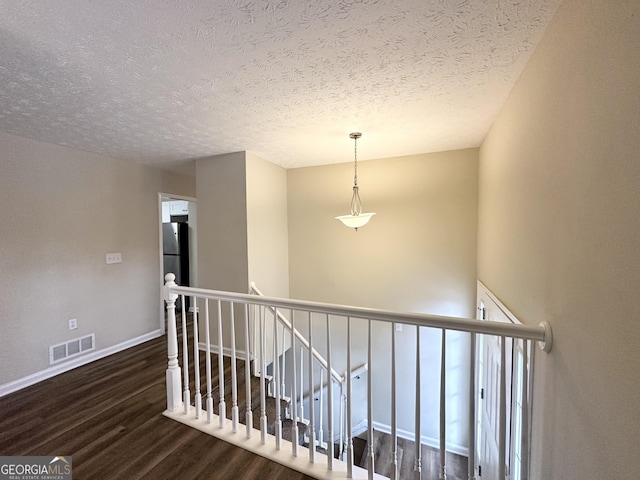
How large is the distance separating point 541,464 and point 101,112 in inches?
135

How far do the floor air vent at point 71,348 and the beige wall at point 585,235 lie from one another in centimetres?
398

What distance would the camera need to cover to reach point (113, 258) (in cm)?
323

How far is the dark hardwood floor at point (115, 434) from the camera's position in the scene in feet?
5.10

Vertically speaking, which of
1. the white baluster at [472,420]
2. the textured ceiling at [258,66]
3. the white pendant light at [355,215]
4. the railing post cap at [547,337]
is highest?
the textured ceiling at [258,66]

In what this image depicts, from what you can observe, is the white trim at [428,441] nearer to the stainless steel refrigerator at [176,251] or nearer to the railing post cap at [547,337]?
the railing post cap at [547,337]

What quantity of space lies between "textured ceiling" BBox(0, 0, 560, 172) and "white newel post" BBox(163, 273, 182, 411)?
1305mm

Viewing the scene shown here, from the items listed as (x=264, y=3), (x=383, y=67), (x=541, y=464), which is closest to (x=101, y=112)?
(x=264, y=3)

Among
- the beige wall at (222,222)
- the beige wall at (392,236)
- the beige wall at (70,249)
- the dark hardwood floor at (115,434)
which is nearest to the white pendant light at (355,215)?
the beige wall at (392,236)

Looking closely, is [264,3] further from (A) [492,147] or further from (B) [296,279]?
(B) [296,279]

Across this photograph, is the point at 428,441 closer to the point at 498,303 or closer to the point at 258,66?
the point at 498,303

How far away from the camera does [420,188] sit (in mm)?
3264

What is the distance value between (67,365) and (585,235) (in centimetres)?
422

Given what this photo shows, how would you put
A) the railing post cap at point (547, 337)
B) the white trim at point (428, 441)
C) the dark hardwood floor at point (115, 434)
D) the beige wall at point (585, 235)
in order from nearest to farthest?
the beige wall at point (585, 235) → the railing post cap at point (547, 337) → the dark hardwood floor at point (115, 434) → the white trim at point (428, 441)

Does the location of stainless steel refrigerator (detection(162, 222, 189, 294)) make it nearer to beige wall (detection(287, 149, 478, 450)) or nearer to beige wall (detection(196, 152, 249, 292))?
beige wall (detection(196, 152, 249, 292))
